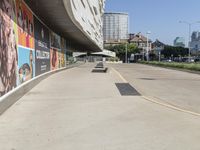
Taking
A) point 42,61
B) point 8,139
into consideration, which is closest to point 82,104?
point 8,139

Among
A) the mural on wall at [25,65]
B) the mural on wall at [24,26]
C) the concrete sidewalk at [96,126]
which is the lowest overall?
the concrete sidewalk at [96,126]

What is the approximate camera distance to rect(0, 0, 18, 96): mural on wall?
1215 cm

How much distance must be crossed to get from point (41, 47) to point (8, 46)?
11654mm

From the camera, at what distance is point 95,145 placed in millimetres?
7449


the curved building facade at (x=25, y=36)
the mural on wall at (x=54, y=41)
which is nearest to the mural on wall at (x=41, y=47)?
the curved building facade at (x=25, y=36)

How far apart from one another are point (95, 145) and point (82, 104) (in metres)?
6.09

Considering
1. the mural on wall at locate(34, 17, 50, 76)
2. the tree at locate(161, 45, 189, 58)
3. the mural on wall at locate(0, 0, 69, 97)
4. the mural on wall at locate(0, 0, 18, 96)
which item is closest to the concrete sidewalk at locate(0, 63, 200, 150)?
the mural on wall at locate(0, 0, 18, 96)

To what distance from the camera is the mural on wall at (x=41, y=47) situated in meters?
22.8

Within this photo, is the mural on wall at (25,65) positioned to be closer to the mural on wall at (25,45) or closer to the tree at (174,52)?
the mural on wall at (25,45)

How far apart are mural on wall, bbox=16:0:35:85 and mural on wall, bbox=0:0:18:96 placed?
1148 millimetres

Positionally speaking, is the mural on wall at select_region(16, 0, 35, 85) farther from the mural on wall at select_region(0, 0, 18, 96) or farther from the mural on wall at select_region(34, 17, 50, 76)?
the mural on wall at select_region(34, 17, 50, 76)

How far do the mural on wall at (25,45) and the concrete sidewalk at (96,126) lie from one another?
8.87 feet

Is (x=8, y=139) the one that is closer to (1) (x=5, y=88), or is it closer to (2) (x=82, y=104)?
(1) (x=5, y=88)

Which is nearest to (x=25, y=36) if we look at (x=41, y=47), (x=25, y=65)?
(x=25, y=65)
